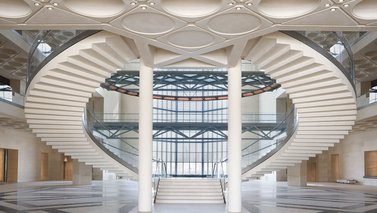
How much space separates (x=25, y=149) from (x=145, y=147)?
21300mm

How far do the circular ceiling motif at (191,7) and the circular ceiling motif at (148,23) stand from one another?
1.39 feet

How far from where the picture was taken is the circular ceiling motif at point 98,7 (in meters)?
8.90

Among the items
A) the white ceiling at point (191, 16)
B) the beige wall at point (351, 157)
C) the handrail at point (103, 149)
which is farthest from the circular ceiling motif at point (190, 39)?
the beige wall at point (351, 157)

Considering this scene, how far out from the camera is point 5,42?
23734 mm

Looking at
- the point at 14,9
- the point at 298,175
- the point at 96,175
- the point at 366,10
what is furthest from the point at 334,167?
the point at 14,9

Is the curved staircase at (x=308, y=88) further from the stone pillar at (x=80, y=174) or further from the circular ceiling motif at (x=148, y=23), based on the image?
the stone pillar at (x=80, y=174)

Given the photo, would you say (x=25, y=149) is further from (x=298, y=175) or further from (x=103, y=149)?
(x=298, y=175)

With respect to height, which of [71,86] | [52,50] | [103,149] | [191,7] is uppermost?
[52,50]

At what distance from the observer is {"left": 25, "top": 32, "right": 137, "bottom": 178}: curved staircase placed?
1264 centimetres

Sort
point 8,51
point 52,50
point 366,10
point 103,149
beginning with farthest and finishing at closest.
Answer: point 8,51, point 103,149, point 52,50, point 366,10

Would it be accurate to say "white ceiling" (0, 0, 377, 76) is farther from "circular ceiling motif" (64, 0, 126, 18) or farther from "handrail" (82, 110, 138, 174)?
"handrail" (82, 110, 138, 174)

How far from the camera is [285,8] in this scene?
9188 millimetres

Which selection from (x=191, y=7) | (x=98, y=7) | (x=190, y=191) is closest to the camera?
(x=191, y=7)

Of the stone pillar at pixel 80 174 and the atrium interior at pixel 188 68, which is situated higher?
the atrium interior at pixel 188 68
